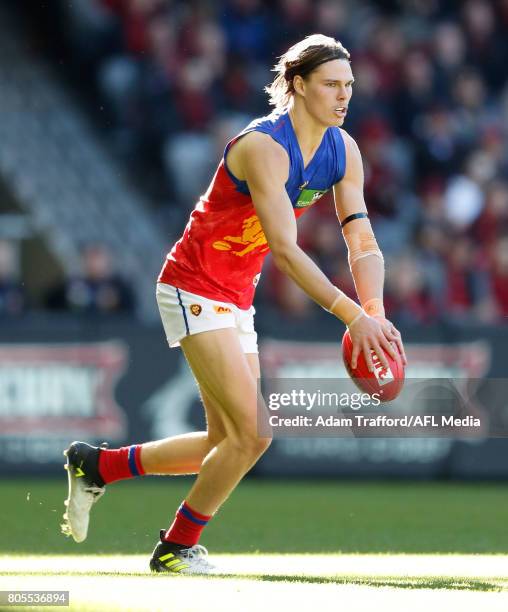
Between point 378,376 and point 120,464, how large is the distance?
5.57 ft

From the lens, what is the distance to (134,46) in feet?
51.9

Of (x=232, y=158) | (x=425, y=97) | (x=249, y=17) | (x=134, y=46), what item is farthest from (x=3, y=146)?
(x=232, y=158)

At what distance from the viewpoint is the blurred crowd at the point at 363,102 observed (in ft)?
47.8

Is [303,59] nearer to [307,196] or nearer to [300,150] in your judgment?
[300,150]

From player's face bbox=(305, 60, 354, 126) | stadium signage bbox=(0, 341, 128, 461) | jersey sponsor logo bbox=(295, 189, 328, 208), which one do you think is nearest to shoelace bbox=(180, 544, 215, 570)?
jersey sponsor logo bbox=(295, 189, 328, 208)

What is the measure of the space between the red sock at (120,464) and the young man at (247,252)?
1.29 feet

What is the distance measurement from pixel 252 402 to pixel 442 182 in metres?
9.13

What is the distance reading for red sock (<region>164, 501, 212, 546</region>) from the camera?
666 cm

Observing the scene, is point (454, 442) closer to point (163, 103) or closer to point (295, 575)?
point (163, 103)

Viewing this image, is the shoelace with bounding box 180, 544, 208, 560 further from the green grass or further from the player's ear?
the player's ear

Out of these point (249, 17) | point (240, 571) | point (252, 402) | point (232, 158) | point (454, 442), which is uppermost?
point (249, 17)

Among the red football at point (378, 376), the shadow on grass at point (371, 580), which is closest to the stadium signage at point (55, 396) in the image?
the shadow on grass at point (371, 580)

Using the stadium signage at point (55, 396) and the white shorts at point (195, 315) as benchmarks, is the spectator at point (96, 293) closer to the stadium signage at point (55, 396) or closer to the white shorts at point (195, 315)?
the stadium signage at point (55, 396)

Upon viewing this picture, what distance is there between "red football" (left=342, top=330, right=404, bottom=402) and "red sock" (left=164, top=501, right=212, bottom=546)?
1006mm
